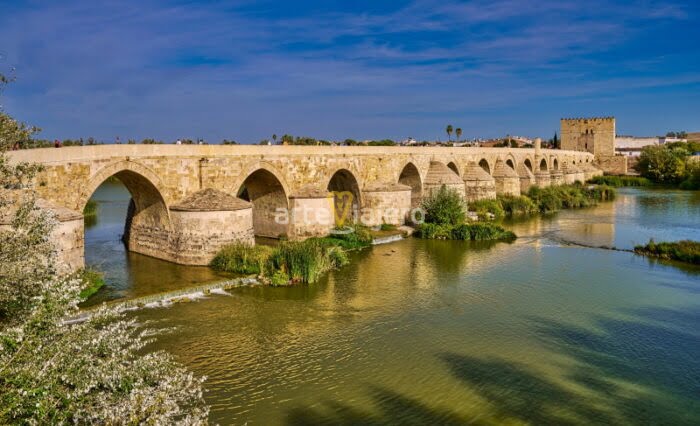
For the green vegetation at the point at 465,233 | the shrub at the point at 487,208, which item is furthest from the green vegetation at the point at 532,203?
the green vegetation at the point at 465,233

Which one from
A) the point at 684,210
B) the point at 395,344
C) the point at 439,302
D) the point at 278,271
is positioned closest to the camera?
the point at 395,344

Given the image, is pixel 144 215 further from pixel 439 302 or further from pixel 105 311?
pixel 105 311

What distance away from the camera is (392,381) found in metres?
7.82

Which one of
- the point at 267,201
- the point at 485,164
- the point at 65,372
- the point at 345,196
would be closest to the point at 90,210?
the point at 267,201

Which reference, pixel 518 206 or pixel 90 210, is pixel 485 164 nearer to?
pixel 518 206

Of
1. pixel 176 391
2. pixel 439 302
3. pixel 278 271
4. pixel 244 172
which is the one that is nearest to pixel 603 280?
pixel 439 302

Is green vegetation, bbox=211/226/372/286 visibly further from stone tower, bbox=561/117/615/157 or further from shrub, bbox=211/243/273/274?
stone tower, bbox=561/117/615/157

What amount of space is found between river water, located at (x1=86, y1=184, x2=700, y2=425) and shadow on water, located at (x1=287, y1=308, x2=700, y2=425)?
0.08ft

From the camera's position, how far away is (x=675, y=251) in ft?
51.5

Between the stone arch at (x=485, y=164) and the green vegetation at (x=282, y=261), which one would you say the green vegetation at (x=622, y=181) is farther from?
the green vegetation at (x=282, y=261)

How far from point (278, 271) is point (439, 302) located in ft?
12.5

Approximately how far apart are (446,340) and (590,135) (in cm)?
5341

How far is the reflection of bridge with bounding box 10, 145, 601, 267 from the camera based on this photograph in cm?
1184

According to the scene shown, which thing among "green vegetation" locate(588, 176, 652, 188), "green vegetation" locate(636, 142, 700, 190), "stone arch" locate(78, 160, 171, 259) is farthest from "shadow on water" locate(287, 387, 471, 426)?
"green vegetation" locate(588, 176, 652, 188)
